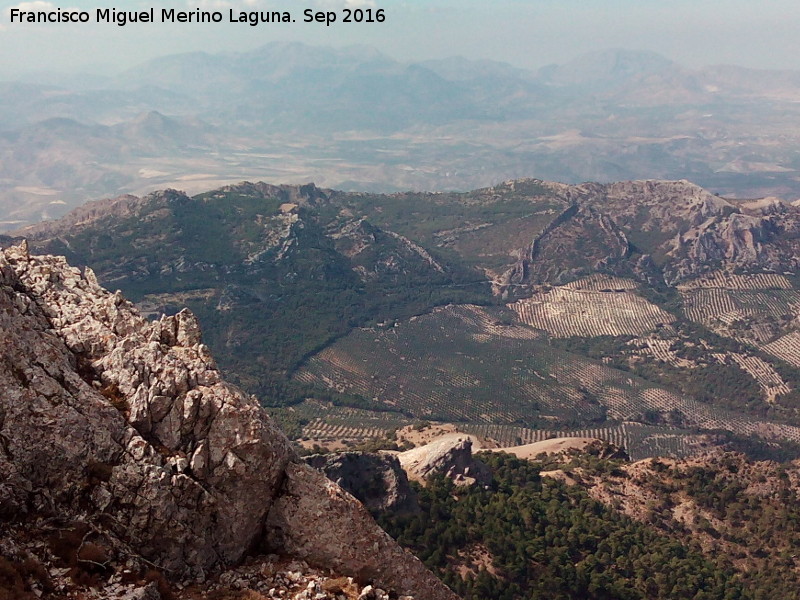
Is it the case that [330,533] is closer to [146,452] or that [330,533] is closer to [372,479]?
[146,452]

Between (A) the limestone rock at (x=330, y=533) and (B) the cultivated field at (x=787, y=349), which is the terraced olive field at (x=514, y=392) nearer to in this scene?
(B) the cultivated field at (x=787, y=349)

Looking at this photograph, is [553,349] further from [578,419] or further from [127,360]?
[127,360]

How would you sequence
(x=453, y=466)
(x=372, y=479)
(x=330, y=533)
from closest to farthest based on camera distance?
1. (x=330, y=533)
2. (x=372, y=479)
3. (x=453, y=466)

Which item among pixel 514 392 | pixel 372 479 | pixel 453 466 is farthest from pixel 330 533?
pixel 514 392

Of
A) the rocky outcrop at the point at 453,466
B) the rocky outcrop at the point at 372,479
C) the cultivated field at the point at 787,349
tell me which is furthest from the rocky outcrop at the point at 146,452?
the cultivated field at the point at 787,349

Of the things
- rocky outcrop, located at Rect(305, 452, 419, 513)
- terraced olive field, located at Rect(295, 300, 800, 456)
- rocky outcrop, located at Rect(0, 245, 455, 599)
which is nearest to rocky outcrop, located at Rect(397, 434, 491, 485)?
rocky outcrop, located at Rect(305, 452, 419, 513)

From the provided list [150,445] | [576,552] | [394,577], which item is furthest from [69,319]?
[576,552]
